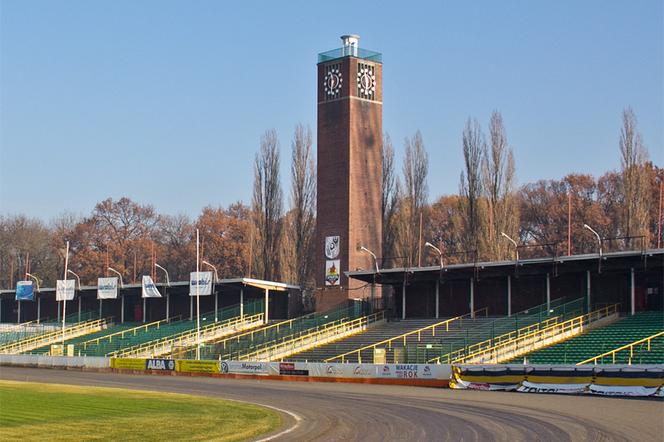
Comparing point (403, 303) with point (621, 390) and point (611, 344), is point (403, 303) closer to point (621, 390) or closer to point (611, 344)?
point (611, 344)

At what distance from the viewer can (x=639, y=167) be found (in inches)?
2771

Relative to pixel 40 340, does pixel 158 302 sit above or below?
above

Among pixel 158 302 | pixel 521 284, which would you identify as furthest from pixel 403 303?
pixel 158 302

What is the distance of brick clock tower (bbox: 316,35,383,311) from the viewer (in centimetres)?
7425

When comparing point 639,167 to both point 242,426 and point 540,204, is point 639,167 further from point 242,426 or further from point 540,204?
point 242,426

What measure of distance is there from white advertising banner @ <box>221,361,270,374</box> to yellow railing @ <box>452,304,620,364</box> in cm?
1114

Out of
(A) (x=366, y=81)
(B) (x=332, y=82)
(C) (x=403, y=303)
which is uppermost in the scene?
(A) (x=366, y=81)

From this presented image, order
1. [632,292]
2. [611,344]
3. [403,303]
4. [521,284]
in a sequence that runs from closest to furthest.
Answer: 1. [611,344]
2. [632,292]
3. [521,284]
4. [403,303]

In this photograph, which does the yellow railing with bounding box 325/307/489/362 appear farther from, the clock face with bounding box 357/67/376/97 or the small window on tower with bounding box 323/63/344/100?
the small window on tower with bounding box 323/63/344/100

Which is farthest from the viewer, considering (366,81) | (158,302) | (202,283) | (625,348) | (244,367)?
(158,302)

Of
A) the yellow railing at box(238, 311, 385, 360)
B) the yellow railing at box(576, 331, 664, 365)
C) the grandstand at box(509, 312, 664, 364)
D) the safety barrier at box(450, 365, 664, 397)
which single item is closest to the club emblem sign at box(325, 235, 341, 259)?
the yellow railing at box(238, 311, 385, 360)

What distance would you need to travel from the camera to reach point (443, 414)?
30.8 m

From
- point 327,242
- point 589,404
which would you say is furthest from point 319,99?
point 589,404

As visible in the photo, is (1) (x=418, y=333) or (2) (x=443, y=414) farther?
(1) (x=418, y=333)
